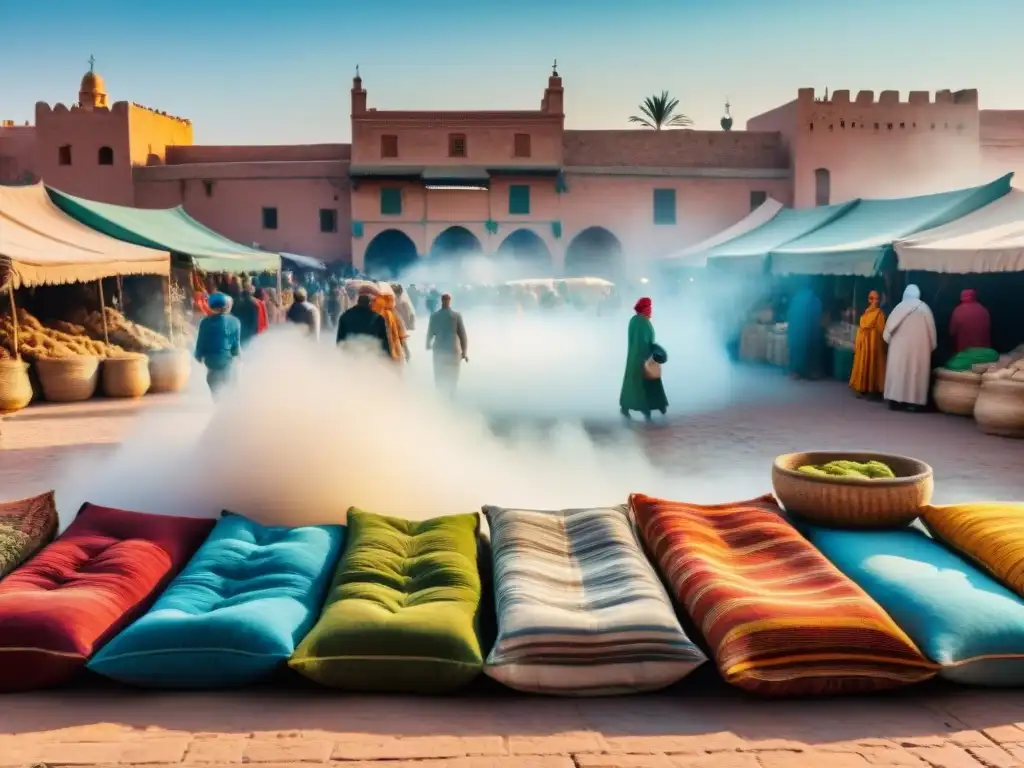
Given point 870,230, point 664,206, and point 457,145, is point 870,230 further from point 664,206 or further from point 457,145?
point 457,145

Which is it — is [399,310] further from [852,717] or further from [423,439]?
[852,717]

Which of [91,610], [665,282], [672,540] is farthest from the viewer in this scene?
[665,282]

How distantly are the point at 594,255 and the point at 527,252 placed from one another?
2226 millimetres

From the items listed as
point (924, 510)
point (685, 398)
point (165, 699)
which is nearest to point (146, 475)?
point (165, 699)

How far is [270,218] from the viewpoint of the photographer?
30.1 meters

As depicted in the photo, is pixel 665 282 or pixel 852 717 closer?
pixel 852 717

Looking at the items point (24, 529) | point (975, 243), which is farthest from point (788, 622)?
point (975, 243)

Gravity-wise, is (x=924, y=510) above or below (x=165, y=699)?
above

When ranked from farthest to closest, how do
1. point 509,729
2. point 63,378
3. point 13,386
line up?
point 63,378
point 13,386
point 509,729

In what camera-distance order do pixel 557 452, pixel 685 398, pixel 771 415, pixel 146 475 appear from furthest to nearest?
1. pixel 685 398
2. pixel 771 415
3. pixel 557 452
4. pixel 146 475

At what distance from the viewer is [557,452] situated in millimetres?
7535

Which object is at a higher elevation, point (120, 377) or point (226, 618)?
point (120, 377)

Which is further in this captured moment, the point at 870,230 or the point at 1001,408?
the point at 870,230

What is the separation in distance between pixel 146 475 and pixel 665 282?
23.5 meters
